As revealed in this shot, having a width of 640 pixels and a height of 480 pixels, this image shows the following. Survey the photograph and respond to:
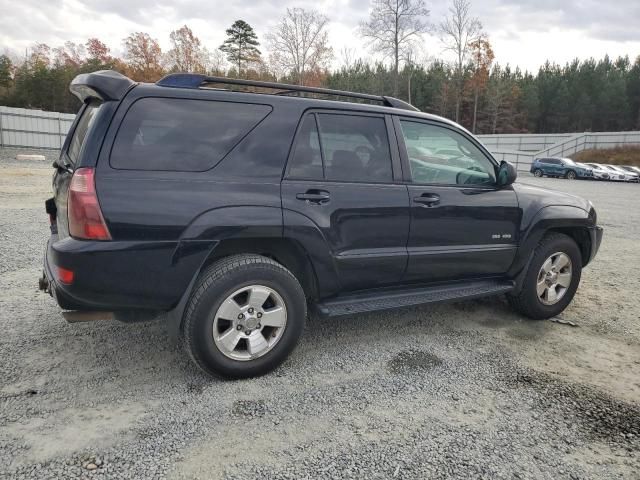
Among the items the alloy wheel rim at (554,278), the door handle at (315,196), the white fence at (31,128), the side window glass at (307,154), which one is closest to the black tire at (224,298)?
the door handle at (315,196)

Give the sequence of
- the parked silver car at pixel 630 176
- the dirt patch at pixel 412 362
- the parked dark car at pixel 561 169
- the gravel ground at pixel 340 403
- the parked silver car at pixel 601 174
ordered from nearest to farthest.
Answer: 1. the gravel ground at pixel 340 403
2. the dirt patch at pixel 412 362
3. the parked silver car at pixel 630 176
4. the parked silver car at pixel 601 174
5. the parked dark car at pixel 561 169

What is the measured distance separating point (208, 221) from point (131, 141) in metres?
0.64

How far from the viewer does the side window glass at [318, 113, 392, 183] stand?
3213 mm

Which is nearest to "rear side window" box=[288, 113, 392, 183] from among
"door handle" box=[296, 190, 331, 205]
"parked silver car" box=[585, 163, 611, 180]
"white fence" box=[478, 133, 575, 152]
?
"door handle" box=[296, 190, 331, 205]

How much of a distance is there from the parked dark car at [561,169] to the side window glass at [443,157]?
2891 cm

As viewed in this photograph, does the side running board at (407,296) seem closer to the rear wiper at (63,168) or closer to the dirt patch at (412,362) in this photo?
the dirt patch at (412,362)

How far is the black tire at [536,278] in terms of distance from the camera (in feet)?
13.3

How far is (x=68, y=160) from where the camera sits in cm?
317

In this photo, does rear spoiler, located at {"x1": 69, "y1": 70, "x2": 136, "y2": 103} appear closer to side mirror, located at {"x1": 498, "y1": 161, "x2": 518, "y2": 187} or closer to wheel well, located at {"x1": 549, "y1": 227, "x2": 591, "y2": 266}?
side mirror, located at {"x1": 498, "y1": 161, "x2": 518, "y2": 187}

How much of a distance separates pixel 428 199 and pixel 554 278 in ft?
5.52

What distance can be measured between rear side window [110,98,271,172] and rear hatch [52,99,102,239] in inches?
10.3

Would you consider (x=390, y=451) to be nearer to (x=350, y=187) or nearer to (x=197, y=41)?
(x=350, y=187)

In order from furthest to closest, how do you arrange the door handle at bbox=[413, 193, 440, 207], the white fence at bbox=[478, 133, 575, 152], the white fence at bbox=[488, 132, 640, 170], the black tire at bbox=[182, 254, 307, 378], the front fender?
the white fence at bbox=[478, 133, 575, 152] → the white fence at bbox=[488, 132, 640, 170] → the front fender → the door handle at bbox=[413, 193, 440, 207] → the black tire at bbox=[182, 254, 307, 378]

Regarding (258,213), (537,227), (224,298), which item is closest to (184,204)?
(258,213)
